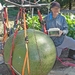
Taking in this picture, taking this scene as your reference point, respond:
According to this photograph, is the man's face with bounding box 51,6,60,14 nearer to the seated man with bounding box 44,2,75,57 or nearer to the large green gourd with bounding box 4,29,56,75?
the seated man with bounding box 44,2,75,57

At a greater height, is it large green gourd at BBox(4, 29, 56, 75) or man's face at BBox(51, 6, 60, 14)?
man's face at BBox(51, 6, 60, 14)

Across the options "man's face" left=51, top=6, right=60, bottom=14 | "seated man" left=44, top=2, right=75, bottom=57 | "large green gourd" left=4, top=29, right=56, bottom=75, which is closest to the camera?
"large green gourd" left=4, top=29, right=56, bottom=75

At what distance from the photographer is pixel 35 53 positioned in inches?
175

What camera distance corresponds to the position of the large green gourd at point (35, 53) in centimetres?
443

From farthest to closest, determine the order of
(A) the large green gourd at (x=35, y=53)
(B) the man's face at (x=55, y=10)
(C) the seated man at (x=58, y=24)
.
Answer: (C) the seated man at (x=58, y=24) → (B) the man's face at (x=55, y=10) → (A) the large green gourd at (x=35, y=53)

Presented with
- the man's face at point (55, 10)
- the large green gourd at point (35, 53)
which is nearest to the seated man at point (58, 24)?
the man's face at point (55, 10)

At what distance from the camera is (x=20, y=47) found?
4.45 meters

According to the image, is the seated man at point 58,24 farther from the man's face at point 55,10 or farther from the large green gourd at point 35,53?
the large green gourd at point 35,53

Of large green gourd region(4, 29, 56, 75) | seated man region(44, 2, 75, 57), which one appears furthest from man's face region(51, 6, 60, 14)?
large green gourd region(4, 29, 56, 75)

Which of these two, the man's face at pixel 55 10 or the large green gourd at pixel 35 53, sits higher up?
the man's face at pixel 55 10

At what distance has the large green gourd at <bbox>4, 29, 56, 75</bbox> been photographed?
14.5 ft

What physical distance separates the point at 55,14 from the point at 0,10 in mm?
1135

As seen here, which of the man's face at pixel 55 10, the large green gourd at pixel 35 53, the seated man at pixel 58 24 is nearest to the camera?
the large green gourd at pixel 35 53

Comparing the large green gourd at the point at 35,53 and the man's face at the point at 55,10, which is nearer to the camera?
the large green gourd at the point at 35,53
